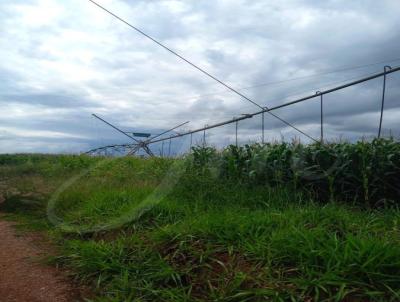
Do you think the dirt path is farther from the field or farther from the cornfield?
the cornfield

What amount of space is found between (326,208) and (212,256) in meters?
1.34

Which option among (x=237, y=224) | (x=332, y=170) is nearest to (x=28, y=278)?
(x=237, y=224)

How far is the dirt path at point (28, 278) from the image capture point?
349 centimetres

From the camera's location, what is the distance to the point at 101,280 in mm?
3650

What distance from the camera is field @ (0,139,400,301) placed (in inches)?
121

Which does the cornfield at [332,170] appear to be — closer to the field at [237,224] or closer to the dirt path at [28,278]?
the field at [237,224]

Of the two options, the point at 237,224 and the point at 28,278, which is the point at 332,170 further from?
the point at 28,278

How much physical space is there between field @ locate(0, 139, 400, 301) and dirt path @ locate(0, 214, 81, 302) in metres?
0.18

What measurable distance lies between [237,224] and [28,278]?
1.76 metres

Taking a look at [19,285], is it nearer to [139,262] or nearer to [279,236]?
[139,262]

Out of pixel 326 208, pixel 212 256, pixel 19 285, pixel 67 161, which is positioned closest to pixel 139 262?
pixel 212 256

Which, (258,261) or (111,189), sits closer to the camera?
Result: (258,261)

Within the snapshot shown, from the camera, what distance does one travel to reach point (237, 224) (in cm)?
396

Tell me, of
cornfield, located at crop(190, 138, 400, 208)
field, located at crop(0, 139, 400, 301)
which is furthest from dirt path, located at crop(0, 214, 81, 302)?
cornfield, located at crop(190, 138, 400, 208)
